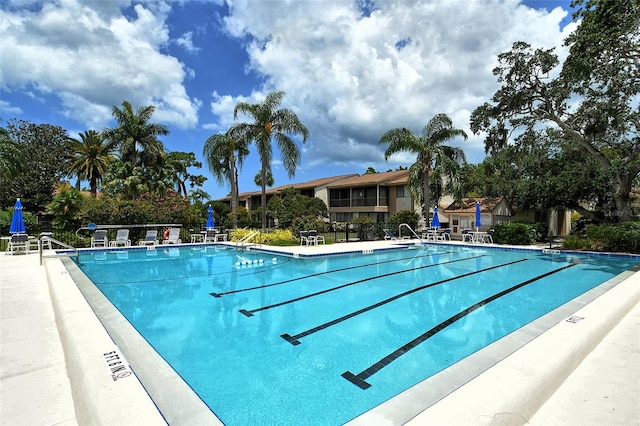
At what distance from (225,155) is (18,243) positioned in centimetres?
1158

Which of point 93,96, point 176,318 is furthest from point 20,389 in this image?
point 93,96

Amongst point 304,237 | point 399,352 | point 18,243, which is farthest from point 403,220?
point 18,243

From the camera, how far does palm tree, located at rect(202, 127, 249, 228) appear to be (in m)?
21.4

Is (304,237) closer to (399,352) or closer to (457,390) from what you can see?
(399,352)

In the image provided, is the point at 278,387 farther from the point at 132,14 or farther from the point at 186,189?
the point at 186,189

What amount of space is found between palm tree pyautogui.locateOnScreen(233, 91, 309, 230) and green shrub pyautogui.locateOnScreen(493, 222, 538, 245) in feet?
42.4

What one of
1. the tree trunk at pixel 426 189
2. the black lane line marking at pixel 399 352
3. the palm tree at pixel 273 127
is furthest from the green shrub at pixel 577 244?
the palm tree at pixel 273 127

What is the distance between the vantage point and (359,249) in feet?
52.8

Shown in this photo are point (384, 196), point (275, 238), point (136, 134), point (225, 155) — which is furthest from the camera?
point (384, 196)

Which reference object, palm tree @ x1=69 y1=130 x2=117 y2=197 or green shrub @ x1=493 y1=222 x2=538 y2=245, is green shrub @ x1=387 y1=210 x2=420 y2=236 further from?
palm tree @ x1=69 y1=130 x2=117 y2=197

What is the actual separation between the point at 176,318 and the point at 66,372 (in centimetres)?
286

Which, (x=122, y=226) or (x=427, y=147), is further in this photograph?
(x=427, y=147)

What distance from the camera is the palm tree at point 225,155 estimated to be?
2138 cm

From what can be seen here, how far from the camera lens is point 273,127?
67.1 feet
